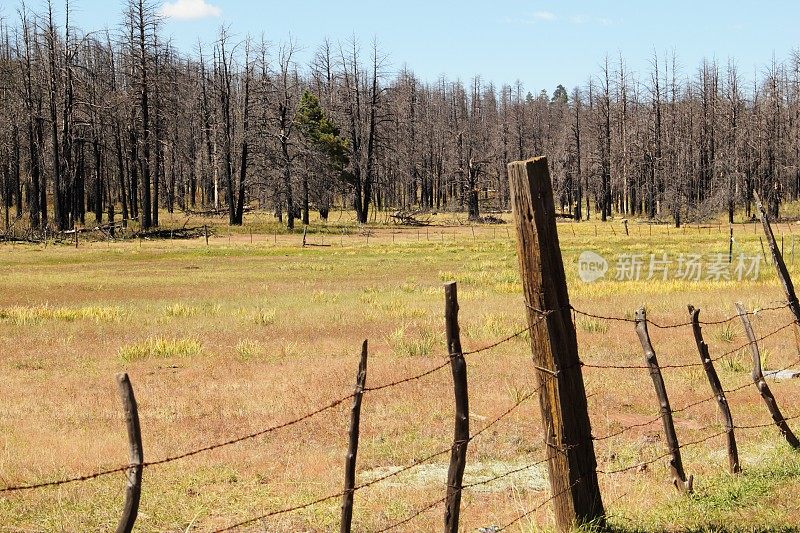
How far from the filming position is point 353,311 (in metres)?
21.9

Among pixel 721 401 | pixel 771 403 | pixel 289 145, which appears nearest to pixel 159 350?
pixel 721 401

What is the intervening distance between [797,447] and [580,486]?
369cm

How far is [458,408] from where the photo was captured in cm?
513

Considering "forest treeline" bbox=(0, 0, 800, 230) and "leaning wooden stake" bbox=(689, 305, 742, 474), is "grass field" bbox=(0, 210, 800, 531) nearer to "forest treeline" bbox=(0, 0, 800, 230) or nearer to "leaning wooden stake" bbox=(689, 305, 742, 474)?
"leaning wooden stake" bbox=(689, 305, 742, 474)

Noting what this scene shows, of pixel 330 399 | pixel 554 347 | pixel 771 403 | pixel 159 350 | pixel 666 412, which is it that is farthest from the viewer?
pixel 159 350

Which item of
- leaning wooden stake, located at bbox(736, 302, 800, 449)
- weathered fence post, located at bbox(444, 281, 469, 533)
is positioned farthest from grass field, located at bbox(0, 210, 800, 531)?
weathered fence post, located at bbox(444, 281, 469, 533)

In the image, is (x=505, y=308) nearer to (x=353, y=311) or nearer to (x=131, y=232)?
(x=353, y=311)

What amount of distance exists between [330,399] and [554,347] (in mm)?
7474

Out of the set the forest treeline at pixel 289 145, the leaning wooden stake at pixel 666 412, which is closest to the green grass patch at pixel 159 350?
the leaning wooden stake at pixel 666 412

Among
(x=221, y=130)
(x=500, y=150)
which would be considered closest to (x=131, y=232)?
→ (x=221, y=130)

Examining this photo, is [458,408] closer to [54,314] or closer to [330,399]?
[330,399]

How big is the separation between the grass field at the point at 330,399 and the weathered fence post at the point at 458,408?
36.0 inches

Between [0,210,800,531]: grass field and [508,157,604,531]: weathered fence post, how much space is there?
52 centimetres

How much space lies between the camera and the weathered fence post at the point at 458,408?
16.5 feet
